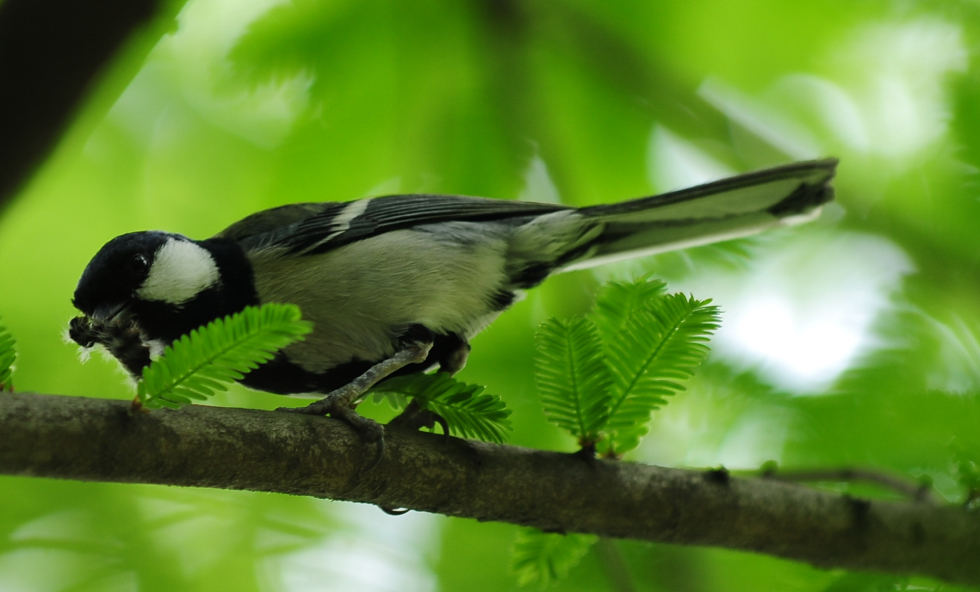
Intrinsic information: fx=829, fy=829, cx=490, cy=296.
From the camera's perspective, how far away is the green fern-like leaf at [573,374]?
1783 millimetres

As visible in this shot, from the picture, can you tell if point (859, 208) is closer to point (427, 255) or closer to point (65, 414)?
point (427, 255)

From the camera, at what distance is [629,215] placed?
9.00ft

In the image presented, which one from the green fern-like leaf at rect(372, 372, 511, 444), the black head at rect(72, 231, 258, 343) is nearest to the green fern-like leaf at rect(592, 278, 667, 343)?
the green fern-like leaf at rect(372, 372, 511, 444)

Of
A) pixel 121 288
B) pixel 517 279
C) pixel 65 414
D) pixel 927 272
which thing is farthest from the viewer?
pixel 517 279

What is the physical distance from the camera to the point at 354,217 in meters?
2.84

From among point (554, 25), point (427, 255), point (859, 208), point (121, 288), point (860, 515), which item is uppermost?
point (554, 25)

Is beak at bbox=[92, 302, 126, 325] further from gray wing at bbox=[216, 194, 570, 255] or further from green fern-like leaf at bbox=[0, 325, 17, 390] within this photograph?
green fern-like leaf at bbox=[0, 325, 17, 390]

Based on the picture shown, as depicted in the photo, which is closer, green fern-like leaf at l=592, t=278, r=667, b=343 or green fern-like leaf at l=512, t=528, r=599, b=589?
green fern-like leaf at l=592, t=278, r=667, b=343

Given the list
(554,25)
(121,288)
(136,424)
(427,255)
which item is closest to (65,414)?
(136,424)

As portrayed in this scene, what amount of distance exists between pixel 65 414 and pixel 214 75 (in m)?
1.80

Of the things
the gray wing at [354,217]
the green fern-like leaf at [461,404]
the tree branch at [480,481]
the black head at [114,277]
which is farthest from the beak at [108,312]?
the green fern-like leaf at [461,404]

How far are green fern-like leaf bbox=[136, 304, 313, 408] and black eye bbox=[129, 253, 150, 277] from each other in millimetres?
942

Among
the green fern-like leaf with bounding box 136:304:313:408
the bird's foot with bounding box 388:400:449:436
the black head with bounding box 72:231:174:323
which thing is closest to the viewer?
the green fern-like leaf with bounding box 136:304:313:408

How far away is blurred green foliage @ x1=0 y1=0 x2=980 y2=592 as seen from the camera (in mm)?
2561
